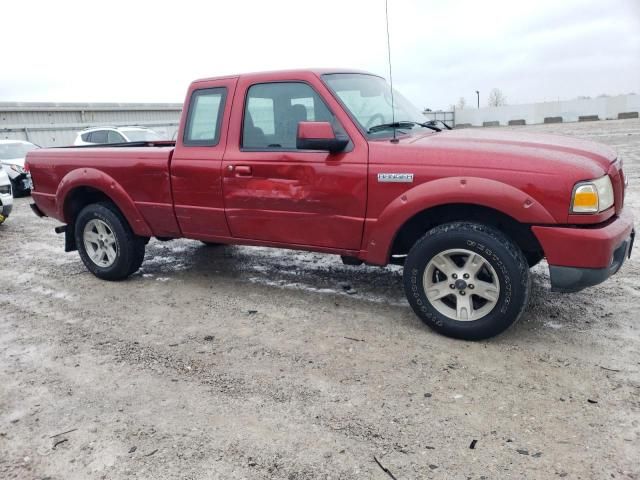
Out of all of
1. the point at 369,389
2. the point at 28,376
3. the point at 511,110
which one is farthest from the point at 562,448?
the point at 511,110

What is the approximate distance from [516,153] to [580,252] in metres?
0.75

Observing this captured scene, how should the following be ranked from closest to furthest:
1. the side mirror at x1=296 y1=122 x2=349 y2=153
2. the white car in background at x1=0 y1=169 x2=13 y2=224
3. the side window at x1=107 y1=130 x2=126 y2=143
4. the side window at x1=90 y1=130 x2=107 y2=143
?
the side mirror at x1=296 y1=122 x2=349 y2=153 → the white car in background at x1=0 y1=169 x2=13 y2=224 → the side window at x1=107 y1=130 x2=126 y2=143 → the side window at x1=90 y1=130 x2=107 y2=143

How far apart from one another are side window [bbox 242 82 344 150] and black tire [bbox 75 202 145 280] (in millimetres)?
1742

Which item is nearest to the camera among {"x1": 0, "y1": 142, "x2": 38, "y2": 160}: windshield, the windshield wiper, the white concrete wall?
the windshield wiper

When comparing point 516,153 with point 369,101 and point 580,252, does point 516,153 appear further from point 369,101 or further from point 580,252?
point 369,101

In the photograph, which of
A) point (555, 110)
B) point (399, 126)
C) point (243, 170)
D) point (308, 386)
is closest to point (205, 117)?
point (243, 170)

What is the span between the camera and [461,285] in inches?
144

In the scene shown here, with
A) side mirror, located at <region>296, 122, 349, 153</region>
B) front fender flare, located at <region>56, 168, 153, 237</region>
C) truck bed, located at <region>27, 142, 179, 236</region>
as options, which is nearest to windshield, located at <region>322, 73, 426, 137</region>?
side mirror, located at <region>296, 122, 349, 153</region>

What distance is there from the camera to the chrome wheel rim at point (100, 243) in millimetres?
5418

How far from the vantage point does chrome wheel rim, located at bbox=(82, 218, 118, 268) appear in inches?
213

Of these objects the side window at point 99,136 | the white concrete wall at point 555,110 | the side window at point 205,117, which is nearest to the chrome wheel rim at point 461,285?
the side window at point 205,117

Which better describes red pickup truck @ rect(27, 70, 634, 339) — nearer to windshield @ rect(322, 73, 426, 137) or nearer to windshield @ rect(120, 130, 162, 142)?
windshield @ rect(322, 73, 426, 137)

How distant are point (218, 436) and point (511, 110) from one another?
49.6 m

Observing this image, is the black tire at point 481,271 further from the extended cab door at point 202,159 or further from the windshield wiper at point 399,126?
the extended cab door at point 202,159
